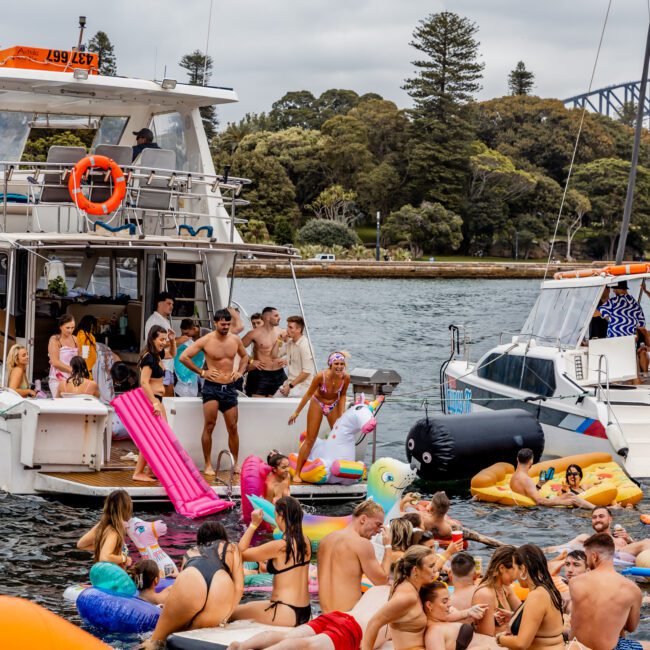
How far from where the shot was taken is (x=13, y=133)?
58.8 feet

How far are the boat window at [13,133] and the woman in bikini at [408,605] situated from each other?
11.8m

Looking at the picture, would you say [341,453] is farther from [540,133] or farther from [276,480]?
[540,133]

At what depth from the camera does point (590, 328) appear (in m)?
20.2

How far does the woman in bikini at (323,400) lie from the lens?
1405 centimetres

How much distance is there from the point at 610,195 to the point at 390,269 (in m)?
29.9

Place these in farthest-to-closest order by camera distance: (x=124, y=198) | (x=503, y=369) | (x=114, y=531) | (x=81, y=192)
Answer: (x=503, y=369) < (x=124, y=198) < (x=81, y=192) < (x=114, y=531)

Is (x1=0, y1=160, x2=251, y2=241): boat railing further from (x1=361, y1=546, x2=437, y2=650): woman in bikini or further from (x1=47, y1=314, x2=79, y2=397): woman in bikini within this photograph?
(x1=361, y1=546, x2=437, y2=650): woman in bikini

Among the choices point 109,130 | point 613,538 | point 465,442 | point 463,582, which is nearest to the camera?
point 463,582

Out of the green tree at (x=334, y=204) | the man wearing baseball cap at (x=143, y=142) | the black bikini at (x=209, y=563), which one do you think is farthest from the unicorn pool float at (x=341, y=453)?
the green tree at (x=334, y=204)

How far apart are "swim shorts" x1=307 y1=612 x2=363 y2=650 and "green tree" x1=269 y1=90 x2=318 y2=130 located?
12275 centimetres

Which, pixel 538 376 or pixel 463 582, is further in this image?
pixel 538 376

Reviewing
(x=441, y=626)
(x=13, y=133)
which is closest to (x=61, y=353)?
(x=13, y=133)

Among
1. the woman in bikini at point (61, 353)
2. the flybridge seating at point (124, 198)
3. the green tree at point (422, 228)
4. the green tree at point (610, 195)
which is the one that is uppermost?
the green tree at point (610, 195)

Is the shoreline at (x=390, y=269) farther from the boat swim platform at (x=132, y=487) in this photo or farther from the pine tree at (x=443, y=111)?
the boat swim platform at (x=132, y=487)
